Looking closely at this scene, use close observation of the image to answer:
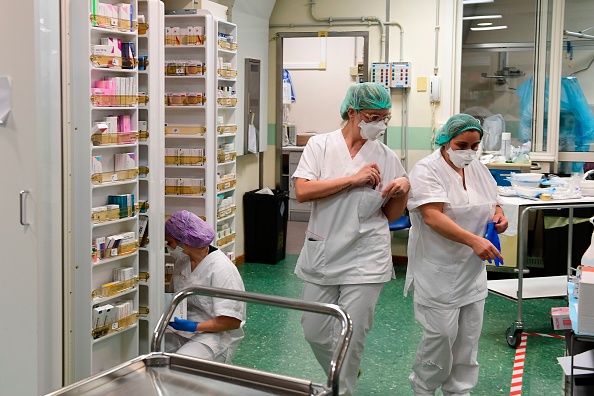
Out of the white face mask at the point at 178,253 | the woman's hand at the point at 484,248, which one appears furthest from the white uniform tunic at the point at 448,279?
the white face mask at the point at 178,253

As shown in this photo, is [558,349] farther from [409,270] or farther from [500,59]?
[500,59]

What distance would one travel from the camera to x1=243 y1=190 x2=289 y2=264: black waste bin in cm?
751

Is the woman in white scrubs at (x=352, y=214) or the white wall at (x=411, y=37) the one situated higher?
the white wall at (x=411, y=37)

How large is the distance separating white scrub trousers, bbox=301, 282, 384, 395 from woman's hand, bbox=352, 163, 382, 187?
0.49m

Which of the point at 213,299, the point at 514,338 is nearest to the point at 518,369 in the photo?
the point at 514,338

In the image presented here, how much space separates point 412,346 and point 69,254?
8.17ft

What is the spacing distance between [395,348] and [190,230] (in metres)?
2.07

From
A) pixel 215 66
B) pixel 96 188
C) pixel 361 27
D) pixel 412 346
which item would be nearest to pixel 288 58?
pixel 361 27

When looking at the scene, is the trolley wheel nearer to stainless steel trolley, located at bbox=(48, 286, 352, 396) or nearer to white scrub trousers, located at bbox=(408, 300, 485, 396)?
white scrub trousers, located at bbox=(408, 300, 485, 396)

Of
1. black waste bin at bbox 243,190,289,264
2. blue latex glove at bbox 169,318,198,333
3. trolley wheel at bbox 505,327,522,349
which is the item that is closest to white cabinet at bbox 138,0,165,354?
blue latex glove at bbox 169,318,198,333

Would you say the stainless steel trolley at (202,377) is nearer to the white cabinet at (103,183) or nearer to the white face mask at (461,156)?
the white cabinet at (103,183)

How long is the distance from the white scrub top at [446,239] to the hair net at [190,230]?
100 cm

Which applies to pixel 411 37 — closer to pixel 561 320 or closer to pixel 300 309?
pixel 561 320

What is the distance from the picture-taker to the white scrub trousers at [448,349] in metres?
3.62
